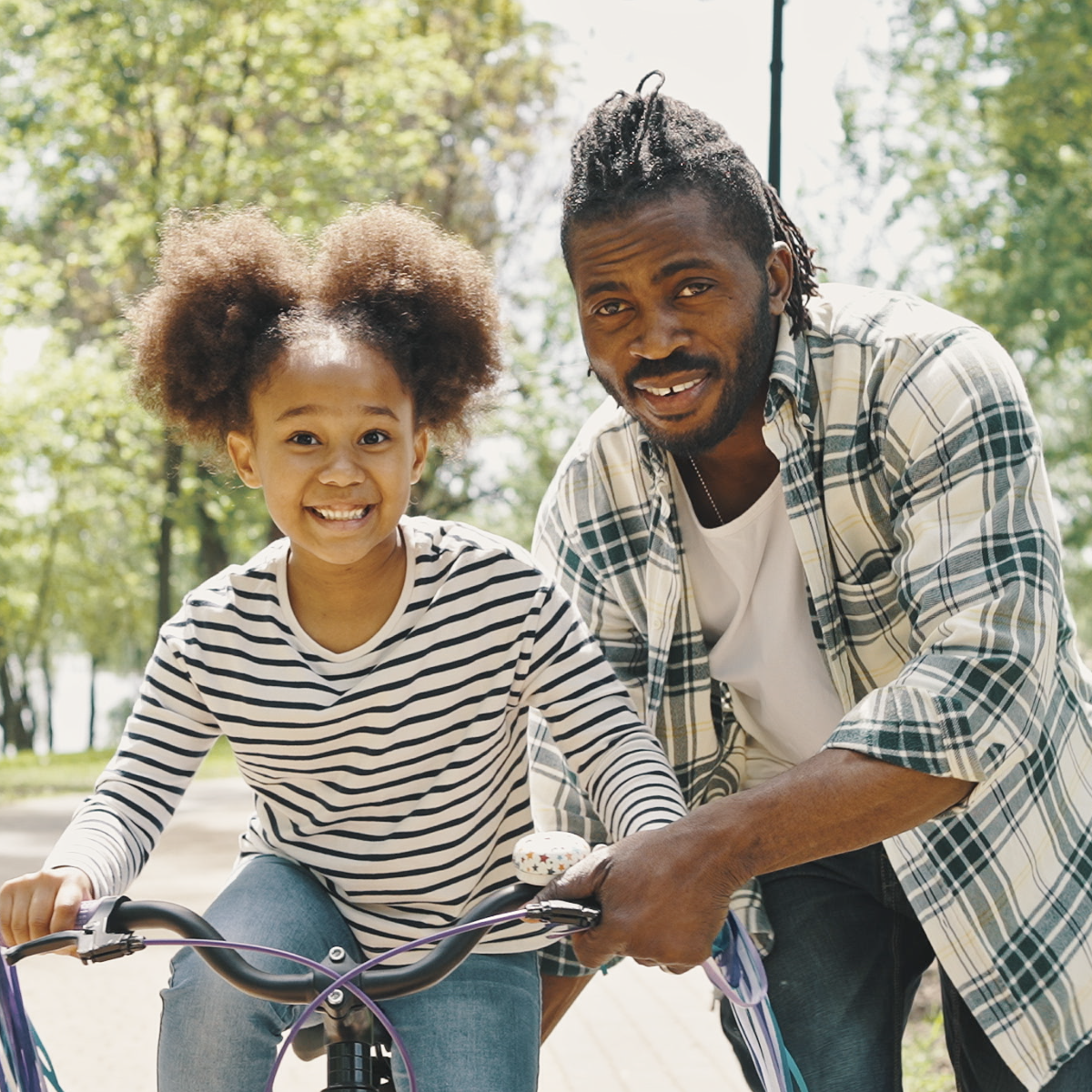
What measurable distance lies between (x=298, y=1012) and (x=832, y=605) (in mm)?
1082

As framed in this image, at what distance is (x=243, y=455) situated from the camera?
107 inches

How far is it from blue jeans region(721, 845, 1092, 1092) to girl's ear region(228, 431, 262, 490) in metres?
1.19

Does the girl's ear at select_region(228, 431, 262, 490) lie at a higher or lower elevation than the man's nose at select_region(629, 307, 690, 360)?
lower

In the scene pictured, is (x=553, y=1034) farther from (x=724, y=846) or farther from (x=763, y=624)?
(x=724, y=846)

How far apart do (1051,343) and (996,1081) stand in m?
11.1

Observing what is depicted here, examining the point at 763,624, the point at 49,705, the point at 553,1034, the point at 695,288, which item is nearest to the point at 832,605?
the point at 763,624

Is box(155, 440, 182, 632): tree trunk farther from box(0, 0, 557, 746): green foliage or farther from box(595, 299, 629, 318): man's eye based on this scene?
box(595, 299, 629, 318): man's eye

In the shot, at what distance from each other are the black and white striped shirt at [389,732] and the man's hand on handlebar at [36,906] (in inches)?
10.4

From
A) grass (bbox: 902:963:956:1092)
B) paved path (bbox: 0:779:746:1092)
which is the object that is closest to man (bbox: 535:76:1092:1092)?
grass (bbox: 902:963:956:1092)

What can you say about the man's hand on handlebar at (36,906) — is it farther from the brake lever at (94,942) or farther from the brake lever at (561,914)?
the brake lever at (561,914)

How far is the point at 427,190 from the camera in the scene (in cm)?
1836

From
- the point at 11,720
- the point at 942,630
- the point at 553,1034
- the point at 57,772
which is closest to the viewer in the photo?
the point at 942,630

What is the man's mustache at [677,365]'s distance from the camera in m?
2.48

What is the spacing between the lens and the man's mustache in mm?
2482
